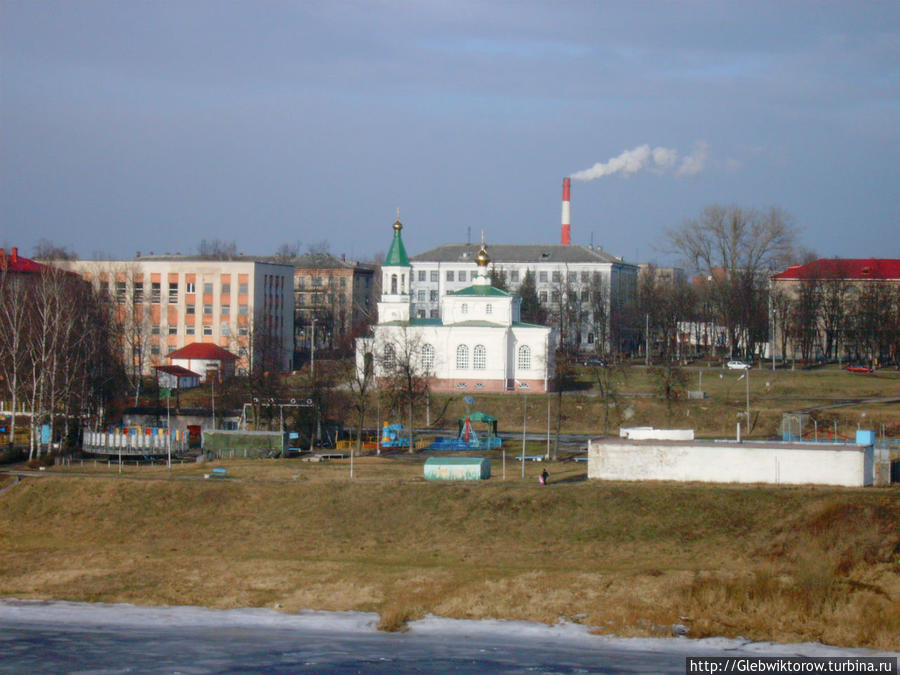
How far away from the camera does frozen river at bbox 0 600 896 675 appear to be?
826 inches

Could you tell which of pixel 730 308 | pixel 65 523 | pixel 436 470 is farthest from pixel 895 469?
pixel 730 308

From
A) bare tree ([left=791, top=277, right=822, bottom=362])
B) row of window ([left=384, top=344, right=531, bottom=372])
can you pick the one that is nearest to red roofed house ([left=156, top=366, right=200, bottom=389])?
row of window ([left=384, top=344, right=531, bottom=372])

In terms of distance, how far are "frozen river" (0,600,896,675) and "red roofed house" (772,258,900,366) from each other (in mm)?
57128

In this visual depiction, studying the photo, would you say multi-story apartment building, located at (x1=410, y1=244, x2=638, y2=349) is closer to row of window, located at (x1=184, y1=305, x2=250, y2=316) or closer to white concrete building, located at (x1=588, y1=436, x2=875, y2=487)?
row of window, located at (x1=184, y1=305, x2=250, y2=316)

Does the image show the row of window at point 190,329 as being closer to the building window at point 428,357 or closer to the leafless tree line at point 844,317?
the building window at point 428,357

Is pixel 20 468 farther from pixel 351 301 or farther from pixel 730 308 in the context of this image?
pixel 351 301

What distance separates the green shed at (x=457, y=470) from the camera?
38.2 m

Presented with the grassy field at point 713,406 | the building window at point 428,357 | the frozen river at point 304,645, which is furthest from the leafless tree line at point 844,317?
the frozen river at point 304,645

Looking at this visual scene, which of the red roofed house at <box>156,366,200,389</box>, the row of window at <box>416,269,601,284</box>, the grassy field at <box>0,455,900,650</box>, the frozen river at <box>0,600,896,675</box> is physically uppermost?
the row of window at <box>416,269,601,284</box>

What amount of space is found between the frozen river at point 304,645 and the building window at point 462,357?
127ft

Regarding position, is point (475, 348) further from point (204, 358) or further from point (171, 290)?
point (171, 290)

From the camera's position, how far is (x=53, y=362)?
155ft

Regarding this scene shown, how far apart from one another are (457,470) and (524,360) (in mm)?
26246

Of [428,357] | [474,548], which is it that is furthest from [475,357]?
[474,548]
